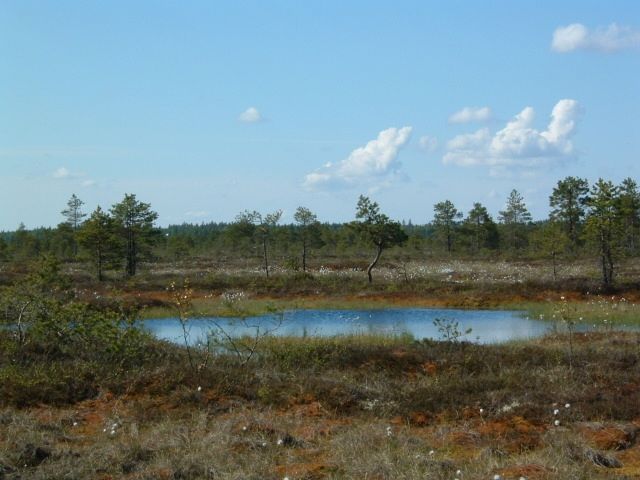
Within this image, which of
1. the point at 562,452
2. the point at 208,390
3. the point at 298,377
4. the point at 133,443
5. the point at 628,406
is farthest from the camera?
the point at 298,377

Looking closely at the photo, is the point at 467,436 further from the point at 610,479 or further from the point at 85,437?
the point at 85,437

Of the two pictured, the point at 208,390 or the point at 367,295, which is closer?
the point at 208,390

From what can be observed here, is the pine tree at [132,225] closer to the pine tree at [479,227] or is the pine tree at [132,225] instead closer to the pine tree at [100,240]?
the pine tree at [100,240]

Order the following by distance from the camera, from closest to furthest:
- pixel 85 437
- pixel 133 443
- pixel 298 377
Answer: pixel 133 443 → pixel 85 437 → pixel 298 377

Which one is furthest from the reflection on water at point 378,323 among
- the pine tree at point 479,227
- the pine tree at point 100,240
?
the pine tree at point 479,227

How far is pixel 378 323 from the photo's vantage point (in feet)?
95.7

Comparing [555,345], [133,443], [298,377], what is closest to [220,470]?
[133,443]

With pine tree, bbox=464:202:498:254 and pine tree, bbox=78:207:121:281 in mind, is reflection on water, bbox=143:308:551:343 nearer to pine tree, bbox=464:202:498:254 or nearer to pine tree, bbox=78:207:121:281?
pine tree, bbox=78:207:121:281

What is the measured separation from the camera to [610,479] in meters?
7.73

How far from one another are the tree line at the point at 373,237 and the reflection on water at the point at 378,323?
338 inches

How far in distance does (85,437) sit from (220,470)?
2.68m

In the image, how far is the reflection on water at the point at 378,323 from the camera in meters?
24.6

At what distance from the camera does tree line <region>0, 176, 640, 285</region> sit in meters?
38.8

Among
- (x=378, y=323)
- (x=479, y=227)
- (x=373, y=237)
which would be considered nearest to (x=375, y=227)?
(x=373, y=237)
